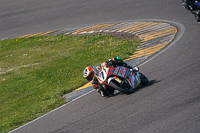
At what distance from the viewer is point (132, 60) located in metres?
10.8

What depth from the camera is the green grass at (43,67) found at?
31.5 ft

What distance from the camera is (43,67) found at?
40.9 ft

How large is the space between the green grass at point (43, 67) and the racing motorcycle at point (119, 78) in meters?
1.87

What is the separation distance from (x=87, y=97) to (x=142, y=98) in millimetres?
1925

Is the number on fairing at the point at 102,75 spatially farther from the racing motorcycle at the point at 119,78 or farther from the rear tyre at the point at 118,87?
the rear tyre at the point at 118,87

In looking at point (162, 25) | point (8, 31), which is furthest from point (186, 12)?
point (8, 31)

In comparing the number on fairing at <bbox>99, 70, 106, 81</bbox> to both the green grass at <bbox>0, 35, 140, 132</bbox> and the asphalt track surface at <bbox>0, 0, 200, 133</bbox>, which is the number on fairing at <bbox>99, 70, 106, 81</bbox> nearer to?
the asphalt track surface at <bbox>0, 0, 200, 133</bbox>

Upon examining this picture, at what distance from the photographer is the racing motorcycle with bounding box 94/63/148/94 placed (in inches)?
312

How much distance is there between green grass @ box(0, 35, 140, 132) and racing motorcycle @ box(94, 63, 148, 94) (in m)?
1.87

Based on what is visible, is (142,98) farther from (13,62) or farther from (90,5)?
(90,5)

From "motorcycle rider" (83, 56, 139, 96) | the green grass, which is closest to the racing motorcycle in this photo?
"motorcycle rider" (83, 56, 139, 96)

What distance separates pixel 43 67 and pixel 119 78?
517 cm

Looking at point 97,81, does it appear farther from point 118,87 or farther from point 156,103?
point 156,103

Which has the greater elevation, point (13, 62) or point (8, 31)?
point (8, 31)
